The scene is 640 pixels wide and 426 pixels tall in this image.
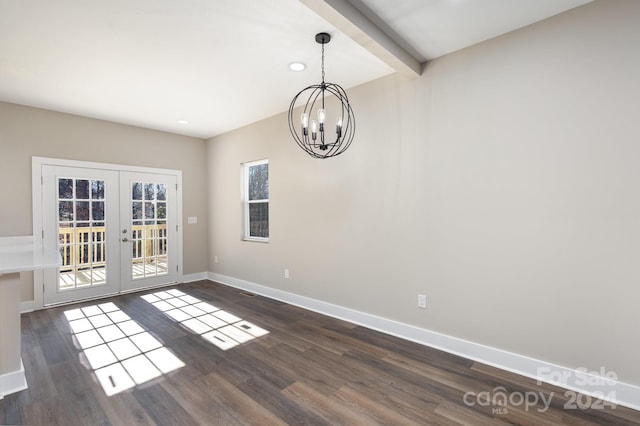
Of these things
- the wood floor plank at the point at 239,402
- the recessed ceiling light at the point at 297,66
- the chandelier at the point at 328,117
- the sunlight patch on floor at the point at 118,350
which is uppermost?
the recessed ceiling light at the point at 297,66

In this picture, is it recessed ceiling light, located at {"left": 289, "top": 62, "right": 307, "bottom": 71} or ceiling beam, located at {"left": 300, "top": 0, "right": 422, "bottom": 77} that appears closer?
ceiling beam, located at {"left": 300, "top": 0, "right": 422, "bottom": 77}

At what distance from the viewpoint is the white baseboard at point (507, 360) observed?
206 centimetres

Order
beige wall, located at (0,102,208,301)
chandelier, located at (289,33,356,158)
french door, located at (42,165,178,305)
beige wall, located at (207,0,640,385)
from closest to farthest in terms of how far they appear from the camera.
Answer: beige wall, located at (207,0,640,385)
chandelier, located at (289,33,356,158)
beige wall, located at (0,102,208,301)
french door, located at (42,165,178,305)

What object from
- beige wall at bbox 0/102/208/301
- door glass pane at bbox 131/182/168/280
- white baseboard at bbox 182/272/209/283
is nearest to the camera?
beige wall at bbox 0/102/208/301

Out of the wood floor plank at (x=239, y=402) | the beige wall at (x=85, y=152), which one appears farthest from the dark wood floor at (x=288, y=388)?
the beige wall at (x=85, y=152)

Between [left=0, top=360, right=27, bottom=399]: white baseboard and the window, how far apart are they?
2.93 metres

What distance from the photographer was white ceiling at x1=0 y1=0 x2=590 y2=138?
2.12m

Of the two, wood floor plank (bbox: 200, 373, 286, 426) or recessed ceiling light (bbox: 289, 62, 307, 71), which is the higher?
recessed ceiling light (bbox: 289, 62, 307, 71)

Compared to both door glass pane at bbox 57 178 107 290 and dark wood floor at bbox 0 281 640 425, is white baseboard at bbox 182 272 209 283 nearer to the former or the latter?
door glass pane at bbox 57 178 107 290

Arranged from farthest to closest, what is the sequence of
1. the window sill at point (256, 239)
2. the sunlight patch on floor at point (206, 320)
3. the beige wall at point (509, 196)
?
the window sill at point (256, 239) → the sunlight patch on floor at point (206, 320) → the beige wall at point (509, 196)

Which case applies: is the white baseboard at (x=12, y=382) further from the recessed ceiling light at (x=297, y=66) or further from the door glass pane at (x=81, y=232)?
the recessed ceiling light at (x=297, y=66)

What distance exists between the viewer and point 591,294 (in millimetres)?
2145

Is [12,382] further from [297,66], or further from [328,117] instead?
[328,117]

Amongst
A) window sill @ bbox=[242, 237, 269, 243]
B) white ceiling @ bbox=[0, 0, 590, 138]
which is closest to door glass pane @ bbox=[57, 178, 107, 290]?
white ceiling @ bbox=[0, 0, 590, 138]
